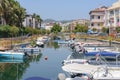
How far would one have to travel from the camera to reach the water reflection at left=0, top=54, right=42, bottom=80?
29.8 metres

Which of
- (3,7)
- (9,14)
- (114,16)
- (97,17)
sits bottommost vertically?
(9,14)

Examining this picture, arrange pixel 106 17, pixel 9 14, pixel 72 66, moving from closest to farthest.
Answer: pixel 72 66 < pixel 9 14 < pixel 106 17

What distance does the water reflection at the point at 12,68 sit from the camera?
1173 inches

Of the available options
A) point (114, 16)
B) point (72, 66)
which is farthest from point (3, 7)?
point (72, 66)

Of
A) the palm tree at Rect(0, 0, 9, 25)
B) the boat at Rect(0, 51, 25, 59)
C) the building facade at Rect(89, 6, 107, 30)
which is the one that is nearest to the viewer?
the boat at Rect(0, 51, 25, 59)

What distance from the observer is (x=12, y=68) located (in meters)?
35.2

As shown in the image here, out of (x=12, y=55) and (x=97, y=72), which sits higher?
(x=97, y=72)

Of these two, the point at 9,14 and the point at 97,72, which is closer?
the point at 97,72

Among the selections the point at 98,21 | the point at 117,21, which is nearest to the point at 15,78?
the point at 117,21

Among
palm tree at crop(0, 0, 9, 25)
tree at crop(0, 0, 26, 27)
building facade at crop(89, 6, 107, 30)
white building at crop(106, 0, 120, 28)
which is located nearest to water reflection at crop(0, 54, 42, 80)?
palm tree at crop(0, 0, 9, 25)

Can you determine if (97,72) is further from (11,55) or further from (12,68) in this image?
(11,55)

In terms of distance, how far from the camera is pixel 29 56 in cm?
4759

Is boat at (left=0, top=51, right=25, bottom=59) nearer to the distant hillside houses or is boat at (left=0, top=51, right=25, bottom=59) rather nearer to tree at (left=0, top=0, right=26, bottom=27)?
tree at (left=0, top=0, right=26, bottom=27)

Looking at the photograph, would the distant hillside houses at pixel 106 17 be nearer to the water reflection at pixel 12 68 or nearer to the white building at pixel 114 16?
the white building at pixel 114 16
